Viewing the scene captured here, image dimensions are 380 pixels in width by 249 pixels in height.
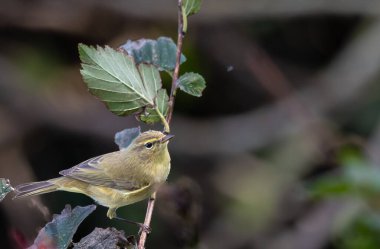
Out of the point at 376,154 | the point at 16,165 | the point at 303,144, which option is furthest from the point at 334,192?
the point at 16,165

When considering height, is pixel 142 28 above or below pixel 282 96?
above

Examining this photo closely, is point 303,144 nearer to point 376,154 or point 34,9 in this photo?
point 376,154

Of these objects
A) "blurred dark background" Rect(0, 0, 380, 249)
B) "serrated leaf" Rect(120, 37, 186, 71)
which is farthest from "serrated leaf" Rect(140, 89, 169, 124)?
"blurred dark background" Rect(0, 0, 380, 249)

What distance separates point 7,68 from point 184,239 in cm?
429

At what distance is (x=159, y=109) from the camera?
2.29 meters

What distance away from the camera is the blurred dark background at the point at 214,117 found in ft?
20.2

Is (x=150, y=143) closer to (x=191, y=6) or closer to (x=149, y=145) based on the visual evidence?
(x=149, y=145)

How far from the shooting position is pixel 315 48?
6.88 meters

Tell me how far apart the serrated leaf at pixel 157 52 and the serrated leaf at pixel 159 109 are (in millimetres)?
187

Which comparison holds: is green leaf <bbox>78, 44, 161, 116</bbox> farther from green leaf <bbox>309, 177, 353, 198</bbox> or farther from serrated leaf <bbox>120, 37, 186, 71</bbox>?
green leaf <bbox>309, 177, 353, 198</bbox>

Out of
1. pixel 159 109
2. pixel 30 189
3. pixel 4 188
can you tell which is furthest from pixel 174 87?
pixel 30 189

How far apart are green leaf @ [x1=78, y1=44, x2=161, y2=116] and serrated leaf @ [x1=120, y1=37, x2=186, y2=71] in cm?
17

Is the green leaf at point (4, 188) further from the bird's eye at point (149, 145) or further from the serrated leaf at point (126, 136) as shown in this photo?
the bird's eye at point (149, 145)

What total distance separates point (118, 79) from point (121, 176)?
94cm
